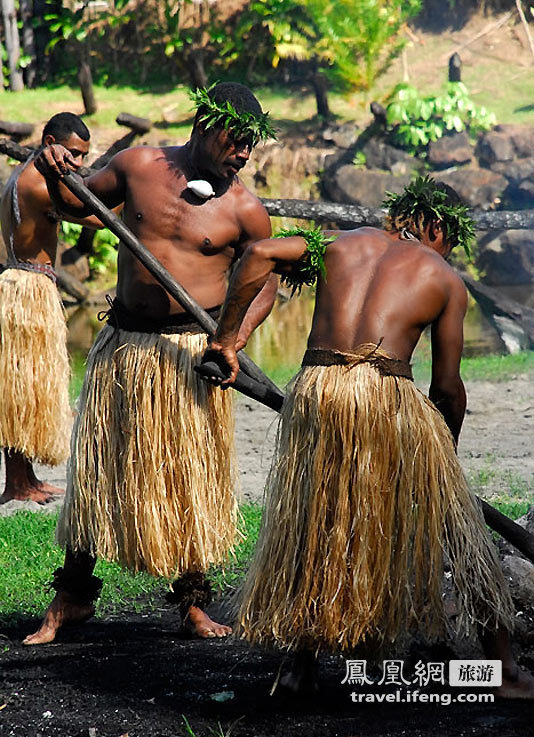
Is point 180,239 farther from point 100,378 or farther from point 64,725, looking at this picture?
point 64,725

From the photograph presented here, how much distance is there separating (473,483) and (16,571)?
257 cm

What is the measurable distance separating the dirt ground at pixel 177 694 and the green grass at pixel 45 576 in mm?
160

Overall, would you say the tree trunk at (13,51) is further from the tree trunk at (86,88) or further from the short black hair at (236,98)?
the short black hair at (236,98)

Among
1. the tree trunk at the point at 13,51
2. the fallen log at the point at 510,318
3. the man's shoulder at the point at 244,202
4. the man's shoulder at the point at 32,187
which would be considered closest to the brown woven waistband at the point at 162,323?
the man's shoulder at the point at 244,202

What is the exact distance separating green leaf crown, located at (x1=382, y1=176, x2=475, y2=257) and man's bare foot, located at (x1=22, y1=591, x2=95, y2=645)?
1829mm

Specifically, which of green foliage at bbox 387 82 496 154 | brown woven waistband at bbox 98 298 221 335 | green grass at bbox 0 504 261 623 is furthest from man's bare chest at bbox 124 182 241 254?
green foliage at bbox 387 82 496 154

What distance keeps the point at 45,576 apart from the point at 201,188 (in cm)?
189


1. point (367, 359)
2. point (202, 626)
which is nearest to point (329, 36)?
point (202, 626)

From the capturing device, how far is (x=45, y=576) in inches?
170

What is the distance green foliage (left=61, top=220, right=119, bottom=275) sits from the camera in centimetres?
1587

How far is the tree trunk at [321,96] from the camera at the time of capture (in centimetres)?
1881

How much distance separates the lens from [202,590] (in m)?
3.67

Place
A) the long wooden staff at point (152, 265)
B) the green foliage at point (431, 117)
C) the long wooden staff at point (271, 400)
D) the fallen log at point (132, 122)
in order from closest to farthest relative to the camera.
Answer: the long wooden staff at point (271, 400)
the long wooden staff at point (152, 265)
the fallen log at point (132, 122)
the green foliage at point (431, 117)

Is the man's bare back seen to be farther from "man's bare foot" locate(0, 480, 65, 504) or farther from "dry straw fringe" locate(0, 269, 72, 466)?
"man's bare foot" locate(0, 480, 65, 504)
